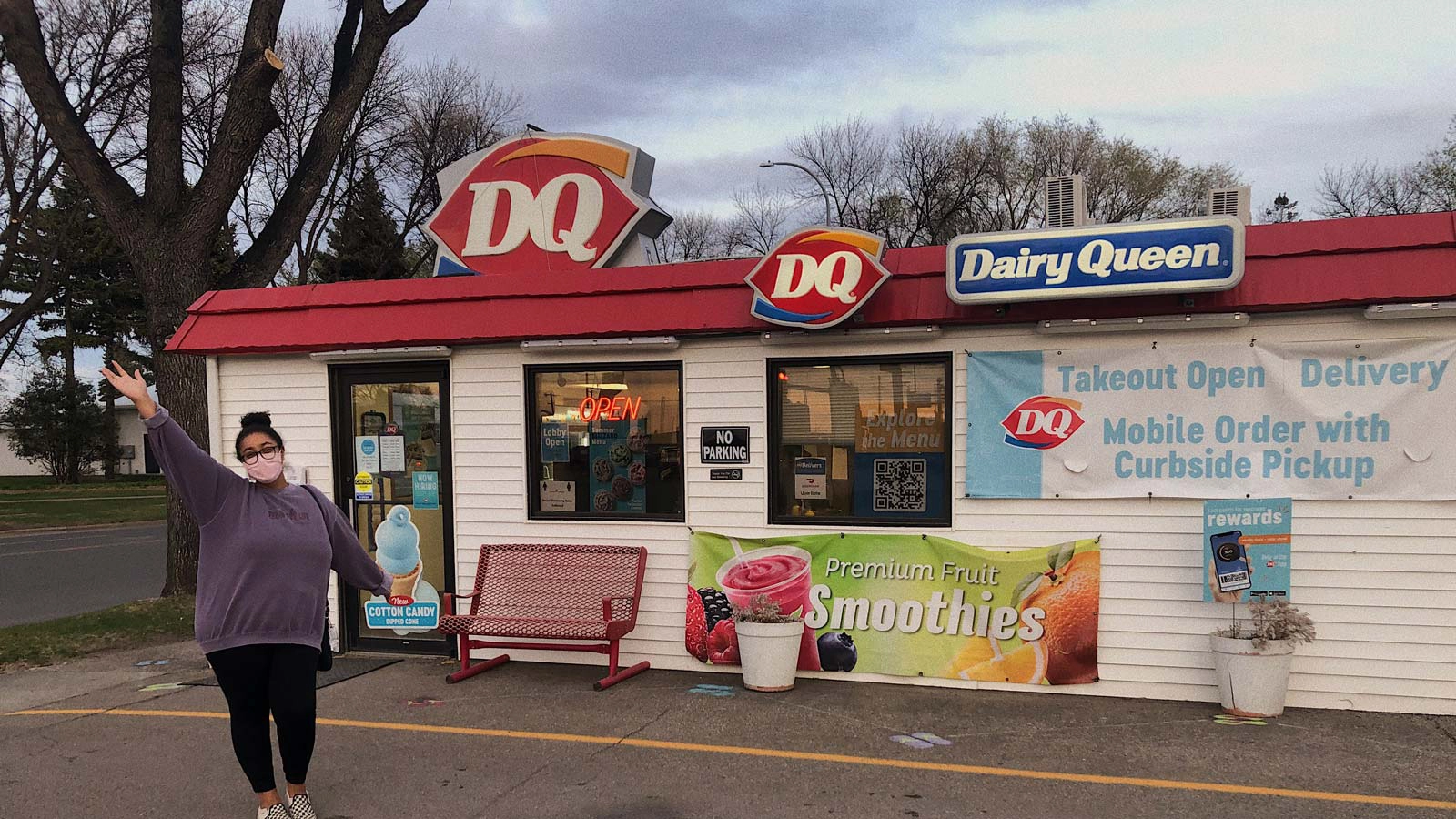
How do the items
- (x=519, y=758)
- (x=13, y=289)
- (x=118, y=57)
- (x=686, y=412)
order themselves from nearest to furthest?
1. (x=519, y=758)
2. (x=686, y=412)
3. (x=118, y=57)
4. (x=13, y=289)

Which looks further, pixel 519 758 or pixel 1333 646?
pixel 1333 646

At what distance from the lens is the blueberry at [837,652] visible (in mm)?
6422

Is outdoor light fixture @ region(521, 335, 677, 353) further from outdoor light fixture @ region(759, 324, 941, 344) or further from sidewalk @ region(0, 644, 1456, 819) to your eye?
sidewalk @ region(0, 644, 1456, 819)

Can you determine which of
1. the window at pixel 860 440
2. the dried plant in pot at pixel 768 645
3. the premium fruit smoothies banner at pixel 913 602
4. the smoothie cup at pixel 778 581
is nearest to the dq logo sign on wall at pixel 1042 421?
the window at pixel 860 440

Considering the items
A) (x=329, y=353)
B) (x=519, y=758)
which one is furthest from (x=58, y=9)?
(x=519, y=758)

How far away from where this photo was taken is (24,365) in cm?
3494

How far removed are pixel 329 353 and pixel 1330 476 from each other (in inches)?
280

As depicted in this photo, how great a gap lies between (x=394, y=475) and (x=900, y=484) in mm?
4131

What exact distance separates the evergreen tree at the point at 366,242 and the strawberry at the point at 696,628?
2310cm

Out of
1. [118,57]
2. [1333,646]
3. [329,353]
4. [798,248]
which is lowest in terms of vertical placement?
[1333,646]

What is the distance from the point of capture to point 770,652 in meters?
6.14

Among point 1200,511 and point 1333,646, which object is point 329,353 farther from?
point 1333,646

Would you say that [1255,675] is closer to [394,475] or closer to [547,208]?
[547,208]

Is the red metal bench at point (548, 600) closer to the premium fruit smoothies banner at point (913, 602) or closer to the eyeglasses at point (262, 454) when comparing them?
the premium fruit smoothies banner at point (913, 602)
